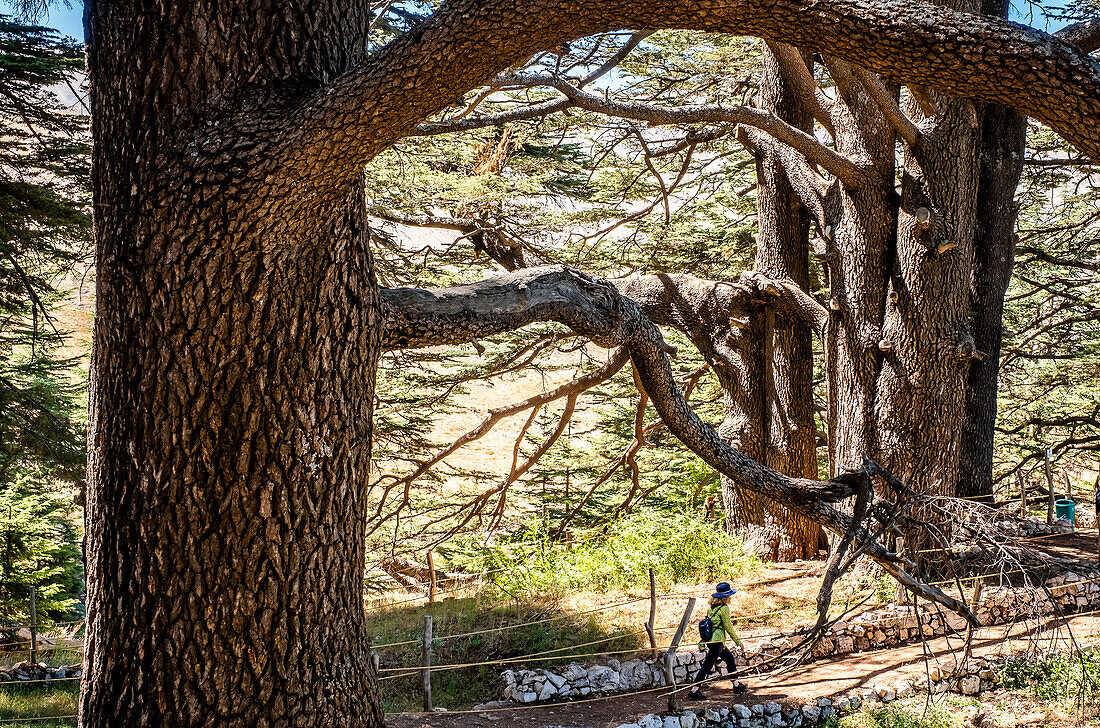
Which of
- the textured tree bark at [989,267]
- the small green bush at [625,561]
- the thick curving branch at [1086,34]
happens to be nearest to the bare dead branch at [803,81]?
the textured tree bark at [989,267]

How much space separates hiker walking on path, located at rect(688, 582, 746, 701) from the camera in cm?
728

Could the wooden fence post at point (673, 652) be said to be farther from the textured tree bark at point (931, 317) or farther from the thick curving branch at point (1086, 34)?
the thick curving branch at point (1086, 34)

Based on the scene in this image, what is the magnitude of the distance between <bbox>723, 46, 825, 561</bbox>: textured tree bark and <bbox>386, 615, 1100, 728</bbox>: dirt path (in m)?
2.32

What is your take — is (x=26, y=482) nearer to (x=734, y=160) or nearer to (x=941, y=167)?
(x=734, y=160)

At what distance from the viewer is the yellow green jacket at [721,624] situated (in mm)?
7273

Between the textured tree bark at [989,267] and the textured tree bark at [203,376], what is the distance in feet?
28.0

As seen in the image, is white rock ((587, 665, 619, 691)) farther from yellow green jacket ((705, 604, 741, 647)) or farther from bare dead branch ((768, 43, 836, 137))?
bare dead branch ((768, 43, 836, 137))

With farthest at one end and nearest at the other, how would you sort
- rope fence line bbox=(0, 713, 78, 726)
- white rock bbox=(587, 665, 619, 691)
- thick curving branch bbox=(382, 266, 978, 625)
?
white rock bbox=(587, 665, 619, 691) < rope fence line bbox=(0, 713, 78, 726) < thick curving branch bbox=(382, 266, 978, 625)

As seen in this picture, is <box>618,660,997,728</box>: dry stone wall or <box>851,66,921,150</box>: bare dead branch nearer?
<box>618,660,997,728</box>: dry stone wall

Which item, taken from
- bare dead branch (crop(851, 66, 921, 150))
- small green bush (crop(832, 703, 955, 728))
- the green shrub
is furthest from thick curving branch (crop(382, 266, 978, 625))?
the green shrub

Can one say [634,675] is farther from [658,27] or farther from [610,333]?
[658,27]

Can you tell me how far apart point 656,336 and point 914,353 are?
561cm

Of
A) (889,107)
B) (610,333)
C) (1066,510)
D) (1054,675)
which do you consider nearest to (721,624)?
(1054,675)

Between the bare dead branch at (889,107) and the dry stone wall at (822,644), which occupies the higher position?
the bare dead branch at (889,107)
